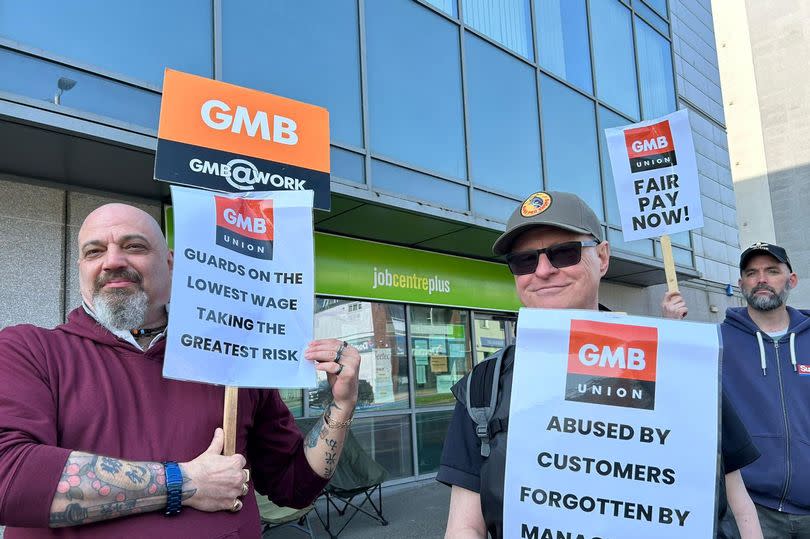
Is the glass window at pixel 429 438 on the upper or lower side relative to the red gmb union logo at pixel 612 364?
lower

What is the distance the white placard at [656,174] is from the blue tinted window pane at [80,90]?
12.8 ft

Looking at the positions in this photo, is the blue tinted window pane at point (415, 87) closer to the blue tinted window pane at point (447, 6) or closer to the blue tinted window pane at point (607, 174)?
the blue tinted window pane at point (447, 6)

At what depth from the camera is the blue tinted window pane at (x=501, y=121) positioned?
8.33 meters

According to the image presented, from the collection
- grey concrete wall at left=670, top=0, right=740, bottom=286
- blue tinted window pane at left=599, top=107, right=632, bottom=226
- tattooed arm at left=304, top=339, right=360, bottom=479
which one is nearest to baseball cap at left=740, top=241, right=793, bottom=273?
tattooed arm at left=304, top=339, right=360, bottom=479

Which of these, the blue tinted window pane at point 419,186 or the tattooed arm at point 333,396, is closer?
the tattooed arm at point 333,396

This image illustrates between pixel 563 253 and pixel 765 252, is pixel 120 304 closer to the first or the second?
pixel 563 253

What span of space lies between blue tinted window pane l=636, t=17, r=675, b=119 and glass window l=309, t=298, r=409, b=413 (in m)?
7.37

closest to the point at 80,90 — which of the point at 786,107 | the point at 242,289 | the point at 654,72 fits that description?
the point at 242,289

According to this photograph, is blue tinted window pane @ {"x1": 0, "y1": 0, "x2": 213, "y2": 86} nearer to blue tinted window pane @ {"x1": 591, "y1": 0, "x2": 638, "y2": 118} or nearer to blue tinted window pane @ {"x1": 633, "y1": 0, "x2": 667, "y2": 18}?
blue tinted window pane @ {"x1": 591, "y1": 0, "x2": 638, "y2": 118}

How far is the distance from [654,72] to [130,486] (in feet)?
43.3

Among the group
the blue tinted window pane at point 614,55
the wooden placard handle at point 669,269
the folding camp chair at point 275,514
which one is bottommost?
the folding camp chair at point 275,514

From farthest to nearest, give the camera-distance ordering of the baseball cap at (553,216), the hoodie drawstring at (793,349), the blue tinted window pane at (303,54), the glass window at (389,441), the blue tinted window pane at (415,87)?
the glass window at (389,441)
the blue tinted window pane at (415,87)
the blue tinted window pane at (303,54)
the hoodie drawstring at (793,349)
the baseball cap at (553,216)

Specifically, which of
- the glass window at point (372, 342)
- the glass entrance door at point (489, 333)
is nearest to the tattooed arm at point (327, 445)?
the glass window at point (372, 342)

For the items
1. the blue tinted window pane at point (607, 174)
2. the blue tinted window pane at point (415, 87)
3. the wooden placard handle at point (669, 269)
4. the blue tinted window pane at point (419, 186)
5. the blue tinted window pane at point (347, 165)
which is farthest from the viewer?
the blue tinted window pane at point (607, 174)
